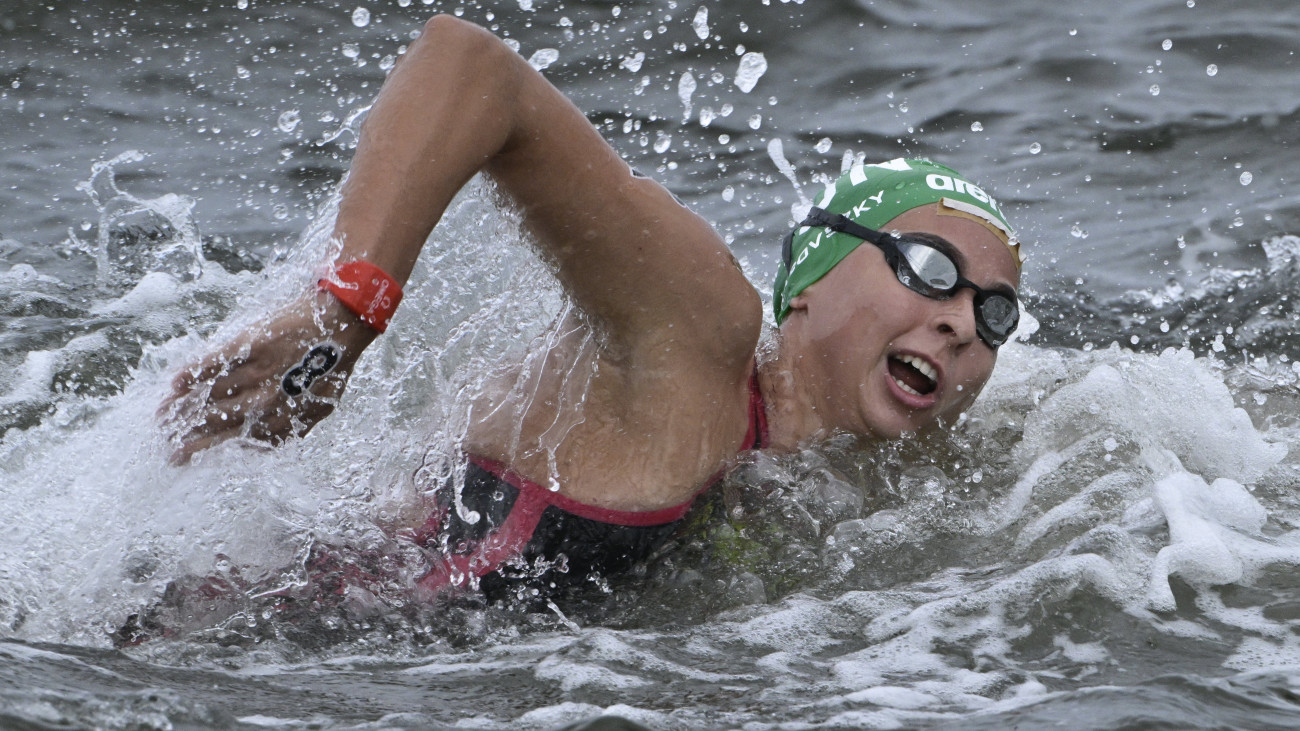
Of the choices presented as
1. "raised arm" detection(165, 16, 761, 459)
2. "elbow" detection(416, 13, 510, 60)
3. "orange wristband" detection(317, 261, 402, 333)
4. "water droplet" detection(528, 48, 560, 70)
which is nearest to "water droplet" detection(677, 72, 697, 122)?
"water droplet" detection(528, 48, 560, 70)

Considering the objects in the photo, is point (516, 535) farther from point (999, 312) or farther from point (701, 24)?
point (701, 24)

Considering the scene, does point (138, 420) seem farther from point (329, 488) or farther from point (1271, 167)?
point (1271, 167)

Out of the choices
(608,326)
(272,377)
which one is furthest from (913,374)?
(272,377)

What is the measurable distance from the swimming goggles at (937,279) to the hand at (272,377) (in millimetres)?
1824

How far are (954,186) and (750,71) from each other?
5095 mm

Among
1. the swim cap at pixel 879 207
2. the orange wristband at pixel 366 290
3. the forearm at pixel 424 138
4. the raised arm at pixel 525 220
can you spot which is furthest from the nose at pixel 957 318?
the orange wristband at pixel 366 290

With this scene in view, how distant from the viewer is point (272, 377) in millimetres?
2648

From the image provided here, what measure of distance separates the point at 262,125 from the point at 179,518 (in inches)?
213

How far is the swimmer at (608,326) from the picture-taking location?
2.73 m

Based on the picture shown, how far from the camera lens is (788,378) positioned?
4000mm

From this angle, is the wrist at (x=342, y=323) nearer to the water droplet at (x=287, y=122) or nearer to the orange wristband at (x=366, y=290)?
the orange wristband at (x=366, y=290)

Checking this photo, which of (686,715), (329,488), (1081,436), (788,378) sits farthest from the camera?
(1081,436)

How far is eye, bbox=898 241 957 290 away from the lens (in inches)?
156

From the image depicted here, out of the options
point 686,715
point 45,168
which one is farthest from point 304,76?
point 686,715
